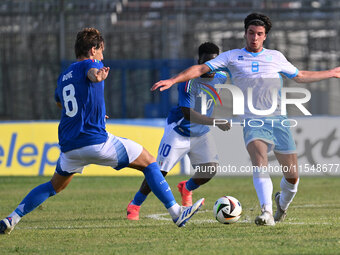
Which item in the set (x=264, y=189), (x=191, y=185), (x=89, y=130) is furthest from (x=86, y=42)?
(x=191, y=185)

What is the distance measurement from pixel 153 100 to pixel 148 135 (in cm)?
530

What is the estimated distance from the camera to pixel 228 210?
7.76 m

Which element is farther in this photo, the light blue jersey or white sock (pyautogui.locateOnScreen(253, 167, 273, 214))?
the light blue jersey

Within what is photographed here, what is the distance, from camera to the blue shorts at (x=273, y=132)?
25.5 ft

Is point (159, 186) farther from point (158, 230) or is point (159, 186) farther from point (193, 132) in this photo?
point (193, 132)

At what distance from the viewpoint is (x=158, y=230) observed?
7.59 m

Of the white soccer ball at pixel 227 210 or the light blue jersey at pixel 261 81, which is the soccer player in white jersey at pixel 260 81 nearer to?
the light blue jersey at pixel 261 81

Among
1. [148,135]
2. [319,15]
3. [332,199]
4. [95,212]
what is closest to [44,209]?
[95,212]

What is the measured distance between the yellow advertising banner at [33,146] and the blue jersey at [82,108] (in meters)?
9.74

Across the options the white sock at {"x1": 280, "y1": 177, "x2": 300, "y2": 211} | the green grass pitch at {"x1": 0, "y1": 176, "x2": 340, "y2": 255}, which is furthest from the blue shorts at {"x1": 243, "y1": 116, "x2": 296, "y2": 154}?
the green grass pitch at {"x1": 0, "y1": 176, "x2": 340, "y2": 255}

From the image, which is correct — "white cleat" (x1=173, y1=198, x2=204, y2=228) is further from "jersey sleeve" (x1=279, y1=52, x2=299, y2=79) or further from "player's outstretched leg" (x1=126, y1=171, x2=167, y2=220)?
"jersey sleeve" (x1=279, y1=52, x2=299, y2=79)

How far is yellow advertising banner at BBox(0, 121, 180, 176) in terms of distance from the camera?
1680 centimetres

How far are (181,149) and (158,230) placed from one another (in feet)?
7.33

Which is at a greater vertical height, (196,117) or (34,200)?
(196,117)
